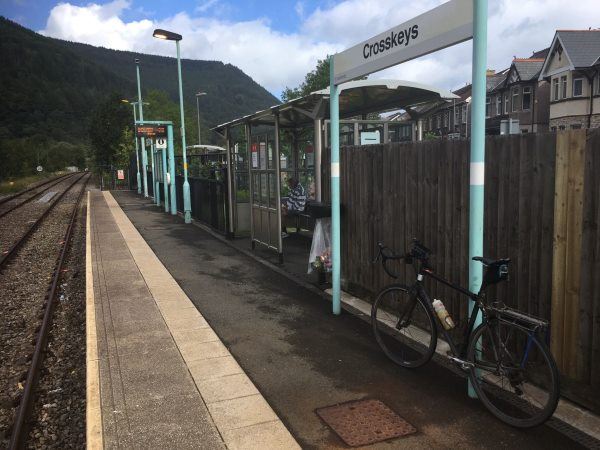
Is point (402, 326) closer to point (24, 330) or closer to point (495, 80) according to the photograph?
point (24, 330)

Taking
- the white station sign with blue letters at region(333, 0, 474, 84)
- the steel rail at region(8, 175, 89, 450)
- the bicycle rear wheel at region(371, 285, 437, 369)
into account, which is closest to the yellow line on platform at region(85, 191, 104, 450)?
the steel rail at region(8, 175, 89, 450)

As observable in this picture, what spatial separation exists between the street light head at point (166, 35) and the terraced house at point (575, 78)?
2480 centimetres

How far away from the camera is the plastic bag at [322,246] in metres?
7.31

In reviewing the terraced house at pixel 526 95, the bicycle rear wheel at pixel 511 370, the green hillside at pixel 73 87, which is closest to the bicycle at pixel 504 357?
the bicycle rear wheel at pixel 511 370

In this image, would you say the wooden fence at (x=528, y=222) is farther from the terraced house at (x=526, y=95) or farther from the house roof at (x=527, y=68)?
the house roof at (x=527, y=68)

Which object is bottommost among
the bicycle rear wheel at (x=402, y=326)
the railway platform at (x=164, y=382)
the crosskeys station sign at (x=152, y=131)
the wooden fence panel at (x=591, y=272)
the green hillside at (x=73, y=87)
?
the railway platform at (x=164, y=382)

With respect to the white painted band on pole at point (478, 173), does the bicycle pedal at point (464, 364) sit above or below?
below

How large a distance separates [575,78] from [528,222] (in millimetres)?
35051

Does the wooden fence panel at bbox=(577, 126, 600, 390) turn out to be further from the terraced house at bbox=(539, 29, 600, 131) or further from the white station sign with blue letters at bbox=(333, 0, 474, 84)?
the terraced house at bbox=(539, 29, 600, 131)

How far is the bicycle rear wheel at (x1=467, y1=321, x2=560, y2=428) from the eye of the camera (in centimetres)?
351

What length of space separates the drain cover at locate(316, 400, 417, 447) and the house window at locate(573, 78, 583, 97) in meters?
35.9

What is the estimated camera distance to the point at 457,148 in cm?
483

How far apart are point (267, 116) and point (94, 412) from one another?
21.7 feet

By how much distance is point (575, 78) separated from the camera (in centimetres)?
3391
